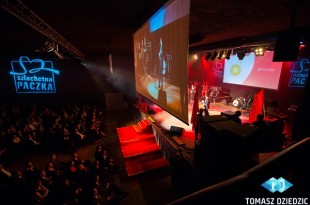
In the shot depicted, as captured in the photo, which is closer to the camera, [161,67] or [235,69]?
[161,67]

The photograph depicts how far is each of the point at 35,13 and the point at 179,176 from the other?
18.7 ft

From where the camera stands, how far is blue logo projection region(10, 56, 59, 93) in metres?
12.5

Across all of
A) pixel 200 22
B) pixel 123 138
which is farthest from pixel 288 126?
pixel 123 138

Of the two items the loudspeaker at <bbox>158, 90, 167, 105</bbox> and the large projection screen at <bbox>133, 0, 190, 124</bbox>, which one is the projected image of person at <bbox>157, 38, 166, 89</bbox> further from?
the loudspeaker at <bbox>158, 90, 167, 105</bbox>

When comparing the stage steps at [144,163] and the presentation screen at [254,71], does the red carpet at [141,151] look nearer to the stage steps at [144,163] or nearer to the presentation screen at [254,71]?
the stage steps at [144,163]

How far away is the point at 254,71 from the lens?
11.1 m

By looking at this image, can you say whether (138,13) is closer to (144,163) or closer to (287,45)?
(287,45)

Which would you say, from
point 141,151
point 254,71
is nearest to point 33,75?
point 141,151

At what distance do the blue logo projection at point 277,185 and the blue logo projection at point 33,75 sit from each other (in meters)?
15.1

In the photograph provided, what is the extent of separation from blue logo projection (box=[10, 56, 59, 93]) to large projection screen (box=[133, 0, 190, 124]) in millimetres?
11007

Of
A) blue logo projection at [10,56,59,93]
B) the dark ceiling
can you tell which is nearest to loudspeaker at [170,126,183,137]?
the dark ceiling

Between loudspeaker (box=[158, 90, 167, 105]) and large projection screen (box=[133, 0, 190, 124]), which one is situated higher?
large projection screen (box=[133, 0, 190, 124])

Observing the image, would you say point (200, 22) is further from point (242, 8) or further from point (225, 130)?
point (225, 130)

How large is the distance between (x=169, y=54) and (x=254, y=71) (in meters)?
9.70
